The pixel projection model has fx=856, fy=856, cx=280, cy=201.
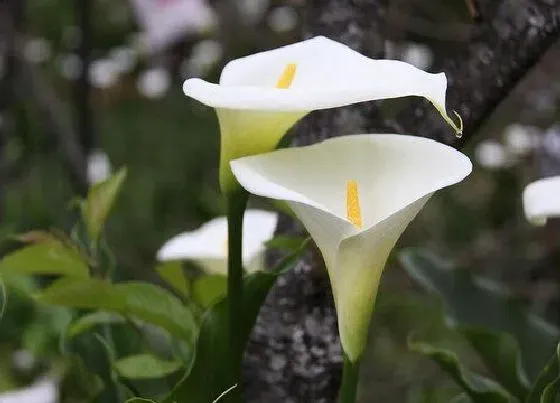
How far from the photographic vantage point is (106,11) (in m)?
2.61

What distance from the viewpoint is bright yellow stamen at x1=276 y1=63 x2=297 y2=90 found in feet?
1.05

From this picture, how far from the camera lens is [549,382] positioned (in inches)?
14.6

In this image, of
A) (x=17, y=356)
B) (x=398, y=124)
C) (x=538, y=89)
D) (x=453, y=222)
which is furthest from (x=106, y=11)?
(x=398, y=124)

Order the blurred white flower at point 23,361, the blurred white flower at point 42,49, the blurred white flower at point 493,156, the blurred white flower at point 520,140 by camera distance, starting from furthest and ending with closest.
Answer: the blurred white flower at point 42,49 → the blurred white flower at point 493,156 → the blurred white flower at point 520,140 → the blurred white flower at point 23,361

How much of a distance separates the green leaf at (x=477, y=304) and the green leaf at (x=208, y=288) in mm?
153

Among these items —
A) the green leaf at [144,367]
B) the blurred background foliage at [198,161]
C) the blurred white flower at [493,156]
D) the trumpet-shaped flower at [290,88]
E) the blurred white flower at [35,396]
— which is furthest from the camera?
the blurred white flower at [493,156]

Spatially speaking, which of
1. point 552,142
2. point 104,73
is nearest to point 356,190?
point 552,142

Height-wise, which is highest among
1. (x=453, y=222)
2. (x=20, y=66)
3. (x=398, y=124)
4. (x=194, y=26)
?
(x=398, y=124)

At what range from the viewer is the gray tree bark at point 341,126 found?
404 mm

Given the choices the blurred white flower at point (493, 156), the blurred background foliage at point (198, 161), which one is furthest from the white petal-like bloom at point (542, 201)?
the blurred white flower at point (493, 156)

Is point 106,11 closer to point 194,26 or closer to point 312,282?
point 194,26

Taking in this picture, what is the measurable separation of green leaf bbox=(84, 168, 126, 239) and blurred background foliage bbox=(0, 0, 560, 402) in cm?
7

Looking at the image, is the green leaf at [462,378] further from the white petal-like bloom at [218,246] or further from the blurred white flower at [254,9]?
the blurred white flower at [254,9]

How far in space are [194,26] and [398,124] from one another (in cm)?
153
